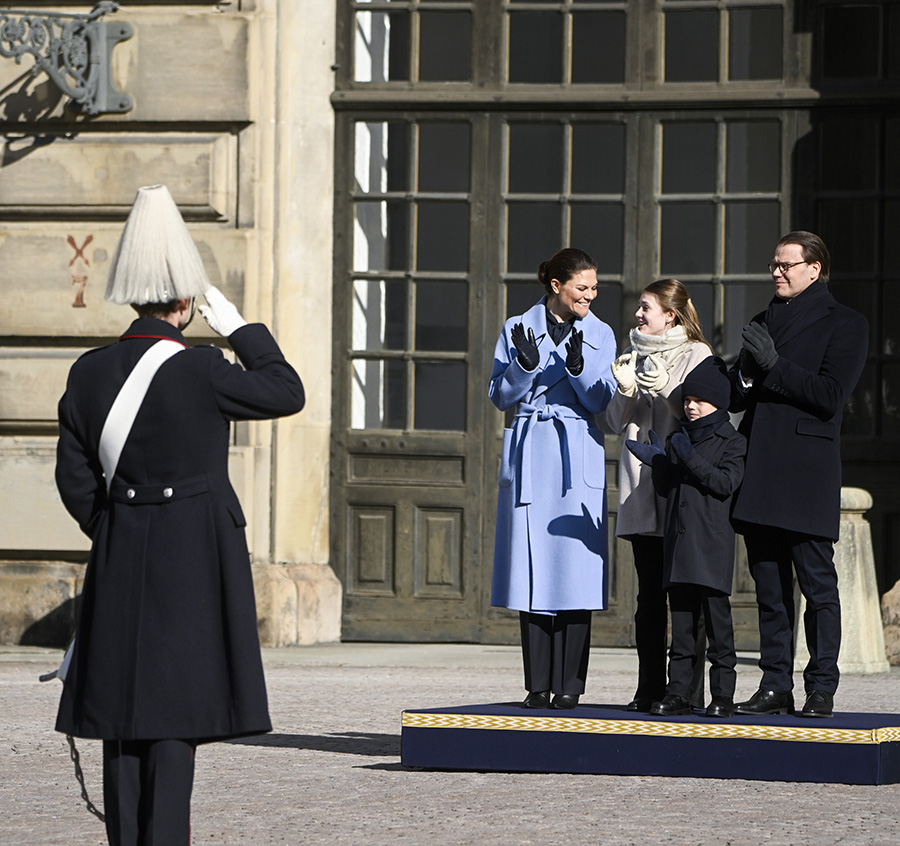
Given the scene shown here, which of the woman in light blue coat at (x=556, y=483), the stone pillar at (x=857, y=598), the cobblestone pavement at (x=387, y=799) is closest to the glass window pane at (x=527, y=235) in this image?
the stone pillar at (x=857, y=598)

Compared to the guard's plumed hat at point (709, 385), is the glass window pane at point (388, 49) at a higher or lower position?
higher

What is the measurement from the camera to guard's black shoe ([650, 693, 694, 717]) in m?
6.44

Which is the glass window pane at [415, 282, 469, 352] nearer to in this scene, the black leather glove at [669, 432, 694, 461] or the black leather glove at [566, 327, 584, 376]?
the black leather glove at [566, 327, 584, 376]

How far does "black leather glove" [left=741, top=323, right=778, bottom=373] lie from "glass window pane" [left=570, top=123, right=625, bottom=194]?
492 cm

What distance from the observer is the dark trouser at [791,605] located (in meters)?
6.35

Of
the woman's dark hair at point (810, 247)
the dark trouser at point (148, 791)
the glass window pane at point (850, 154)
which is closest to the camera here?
the dark trouser at point (148, 791)

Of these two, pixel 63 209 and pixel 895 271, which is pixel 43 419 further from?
pixel 895 271

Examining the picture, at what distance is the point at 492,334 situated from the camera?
36.6 feet

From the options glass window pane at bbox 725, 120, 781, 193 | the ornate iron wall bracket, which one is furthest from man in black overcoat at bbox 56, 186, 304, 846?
glass window pane at bbox 725, 120, 781, 193

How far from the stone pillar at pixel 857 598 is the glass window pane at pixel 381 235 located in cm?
315

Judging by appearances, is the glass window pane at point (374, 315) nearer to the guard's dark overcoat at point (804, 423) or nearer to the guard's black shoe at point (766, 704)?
the guard's dark overcoat at point (804, 423)

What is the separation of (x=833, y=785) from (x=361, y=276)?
5.89 metres


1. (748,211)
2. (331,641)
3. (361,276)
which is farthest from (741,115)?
(331,641)

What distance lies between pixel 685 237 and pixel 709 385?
4.74 m
